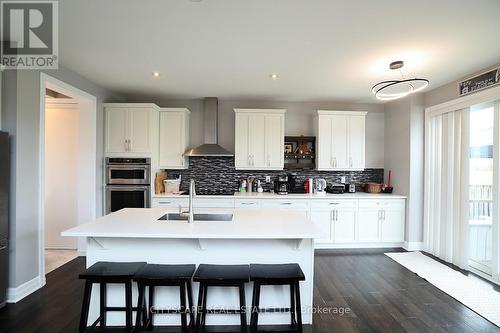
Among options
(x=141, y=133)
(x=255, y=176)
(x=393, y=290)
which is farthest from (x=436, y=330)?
(x=141, y=133)

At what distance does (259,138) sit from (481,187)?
10.9 ft

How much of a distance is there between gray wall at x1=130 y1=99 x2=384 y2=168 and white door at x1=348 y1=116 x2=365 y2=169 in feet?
1.46

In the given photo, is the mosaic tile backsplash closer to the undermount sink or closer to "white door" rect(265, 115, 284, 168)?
"white door" rect(265, 115, 284, 168)

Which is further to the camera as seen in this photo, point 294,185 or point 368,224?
point 294,185

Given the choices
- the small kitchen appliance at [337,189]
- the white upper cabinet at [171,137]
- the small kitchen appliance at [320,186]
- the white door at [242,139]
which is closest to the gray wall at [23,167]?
the white upper cabinet at [171,137]

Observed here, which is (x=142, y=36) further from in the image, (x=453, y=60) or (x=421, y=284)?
(x=421, y=284)

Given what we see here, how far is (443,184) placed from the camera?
4.00m

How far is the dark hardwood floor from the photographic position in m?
2.34

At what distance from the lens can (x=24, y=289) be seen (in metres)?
2.76

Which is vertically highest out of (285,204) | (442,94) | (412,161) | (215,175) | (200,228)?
(442,94)

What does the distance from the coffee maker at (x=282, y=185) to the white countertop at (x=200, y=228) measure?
1907 mm

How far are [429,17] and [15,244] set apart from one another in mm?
4407

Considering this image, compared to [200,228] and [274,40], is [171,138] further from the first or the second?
[200,228]

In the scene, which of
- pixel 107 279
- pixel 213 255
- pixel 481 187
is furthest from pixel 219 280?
pixel 481 187
